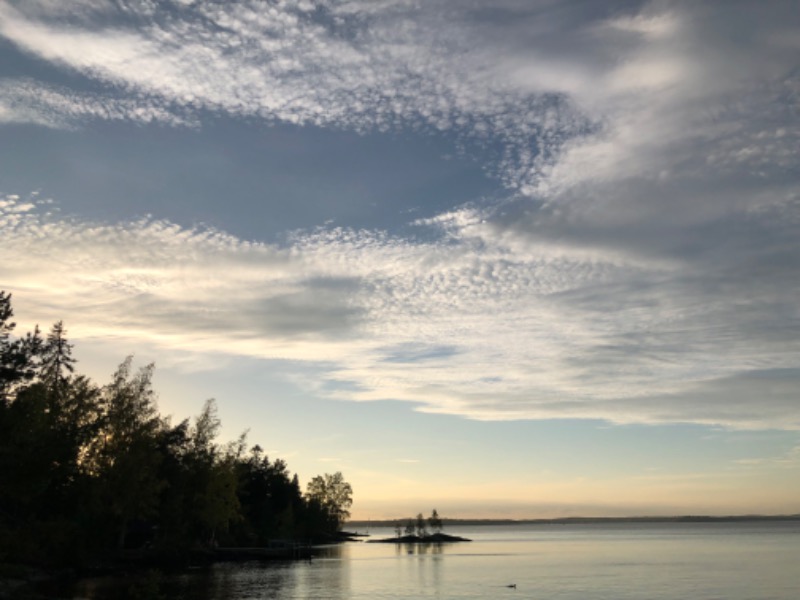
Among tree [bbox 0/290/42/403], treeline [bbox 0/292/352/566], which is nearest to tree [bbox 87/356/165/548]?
treeline [bbox 0/292/352/566]

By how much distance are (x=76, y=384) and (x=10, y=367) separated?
45.2m

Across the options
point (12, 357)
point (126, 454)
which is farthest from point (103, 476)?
point (12, 357)

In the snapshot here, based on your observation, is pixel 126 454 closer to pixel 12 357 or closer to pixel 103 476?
pixel 103 476

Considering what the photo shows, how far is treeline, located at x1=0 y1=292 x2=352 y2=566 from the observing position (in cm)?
3756

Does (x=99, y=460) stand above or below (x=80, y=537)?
above

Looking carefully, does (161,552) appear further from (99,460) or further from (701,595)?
(701,595)

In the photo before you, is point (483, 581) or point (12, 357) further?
point (483, 581)

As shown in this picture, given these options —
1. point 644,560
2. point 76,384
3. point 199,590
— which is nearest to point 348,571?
point 199,590

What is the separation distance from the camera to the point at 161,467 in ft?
317

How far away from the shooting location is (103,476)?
3103 inches

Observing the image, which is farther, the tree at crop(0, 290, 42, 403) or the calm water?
the calm water

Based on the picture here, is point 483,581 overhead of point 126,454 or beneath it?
beneath

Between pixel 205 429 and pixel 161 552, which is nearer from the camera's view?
pixel 161 552

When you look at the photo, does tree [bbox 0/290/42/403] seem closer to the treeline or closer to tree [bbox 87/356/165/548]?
the treeline
